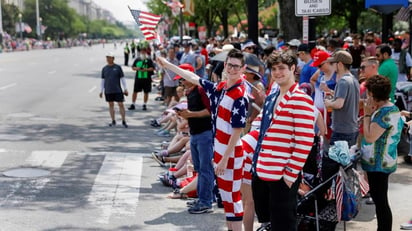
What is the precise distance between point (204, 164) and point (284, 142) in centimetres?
289

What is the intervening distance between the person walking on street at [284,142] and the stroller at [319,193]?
1.07 meters

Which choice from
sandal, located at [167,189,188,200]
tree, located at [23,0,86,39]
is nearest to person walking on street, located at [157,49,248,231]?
sandal, located at [167,189,188,200]

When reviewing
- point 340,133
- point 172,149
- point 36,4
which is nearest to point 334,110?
point 340,133

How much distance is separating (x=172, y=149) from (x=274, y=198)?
5628 mm

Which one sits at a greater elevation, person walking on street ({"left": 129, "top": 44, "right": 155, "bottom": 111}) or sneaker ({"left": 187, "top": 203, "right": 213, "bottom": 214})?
person walking on street ({"left": 129, "top": 44, "right": 155, "bottom": 111})

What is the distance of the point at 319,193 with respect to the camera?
6410 millimetres

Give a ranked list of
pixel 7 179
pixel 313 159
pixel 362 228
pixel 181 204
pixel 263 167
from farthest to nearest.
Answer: pixel 7 179 < pixel 181 204 < pixel 362 228 < pixel 313 159 < pixel 263 167

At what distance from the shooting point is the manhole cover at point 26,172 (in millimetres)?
9859

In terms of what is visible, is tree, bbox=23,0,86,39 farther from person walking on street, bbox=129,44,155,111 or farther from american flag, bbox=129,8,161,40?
american flag, bbox=129,8,161,40

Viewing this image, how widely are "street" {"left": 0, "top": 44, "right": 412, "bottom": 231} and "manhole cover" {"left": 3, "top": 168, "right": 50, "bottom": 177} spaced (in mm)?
97

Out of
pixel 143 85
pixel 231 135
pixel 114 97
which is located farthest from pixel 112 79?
pixel 231 135

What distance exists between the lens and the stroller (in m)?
6.30

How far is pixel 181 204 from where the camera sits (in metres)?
8.43

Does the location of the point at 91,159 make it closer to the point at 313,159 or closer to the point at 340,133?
the point at 340,133
